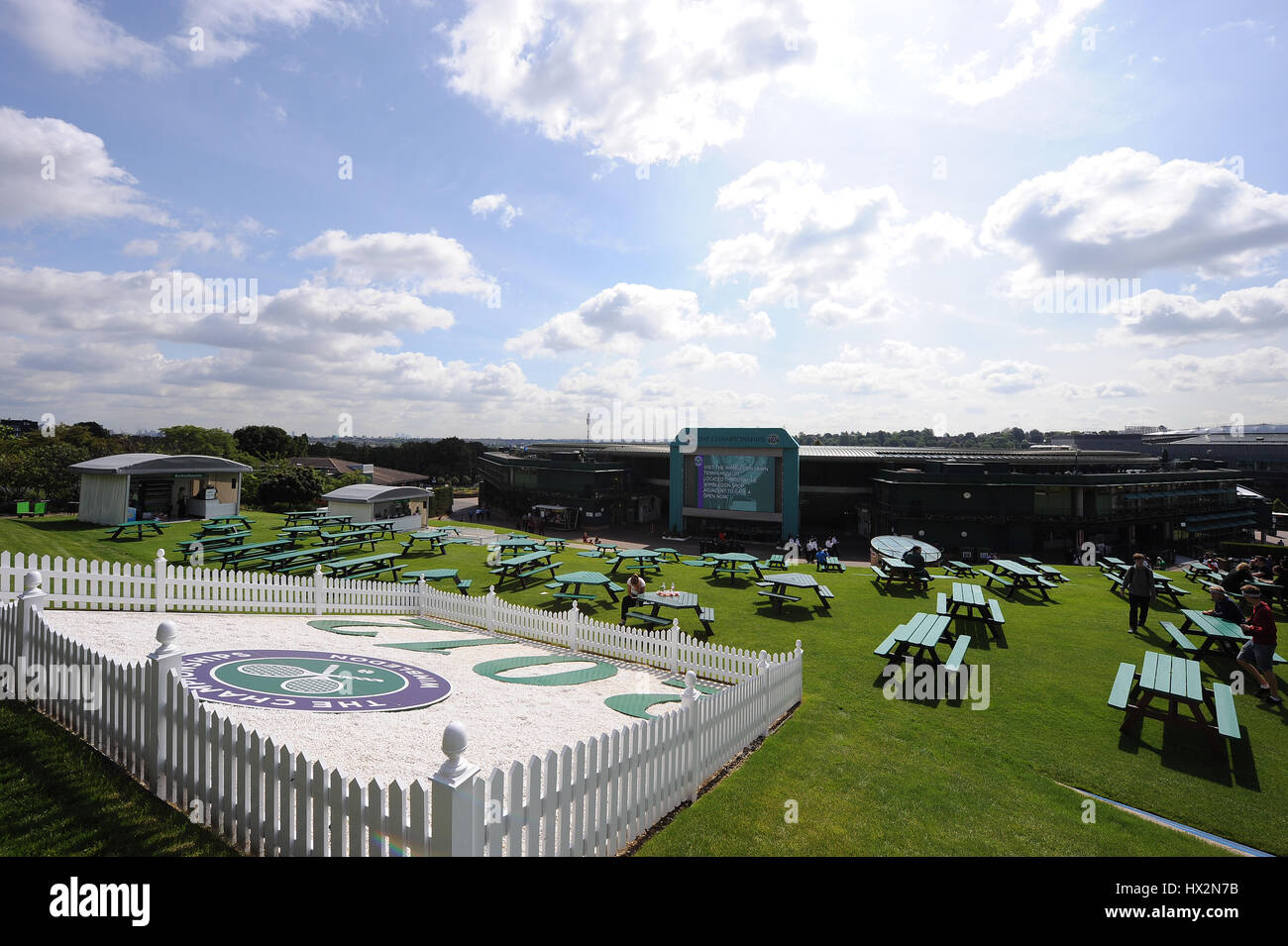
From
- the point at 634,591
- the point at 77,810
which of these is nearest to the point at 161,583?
the point at 77,810

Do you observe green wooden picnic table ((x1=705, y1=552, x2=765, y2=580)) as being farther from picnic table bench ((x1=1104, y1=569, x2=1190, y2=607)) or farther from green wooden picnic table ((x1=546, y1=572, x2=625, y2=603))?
picnic table bench ((x1=1104, y1=569, x2=1190, y2=607))

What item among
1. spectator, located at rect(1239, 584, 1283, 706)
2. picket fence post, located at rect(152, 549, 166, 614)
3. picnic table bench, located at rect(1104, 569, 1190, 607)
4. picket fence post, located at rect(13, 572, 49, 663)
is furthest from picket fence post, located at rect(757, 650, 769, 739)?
picnic table bench, located at rect(1104, 569, 1190, 607)

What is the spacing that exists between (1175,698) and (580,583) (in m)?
14.4

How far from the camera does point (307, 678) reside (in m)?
8.68

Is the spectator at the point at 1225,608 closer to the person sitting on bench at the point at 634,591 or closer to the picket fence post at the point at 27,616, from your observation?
the person sitting on bench at the point at 634,591

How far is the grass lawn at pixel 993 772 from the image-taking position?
5648 millimetres

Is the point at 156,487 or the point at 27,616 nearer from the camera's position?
the point at 27,616

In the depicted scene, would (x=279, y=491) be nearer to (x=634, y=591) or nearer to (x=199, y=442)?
(x=199, y=442)

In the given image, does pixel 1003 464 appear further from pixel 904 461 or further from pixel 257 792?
pixel 257 792

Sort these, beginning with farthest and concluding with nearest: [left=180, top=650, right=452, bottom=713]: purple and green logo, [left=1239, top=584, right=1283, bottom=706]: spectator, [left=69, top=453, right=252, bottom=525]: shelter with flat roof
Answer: [left=69, top=453, right=252, bottom=525]: shelter with flat roof < [left=1239, top=584, right=1283, bottom=706]: spectator < [left=180, top=650, right=452, bottom=713]: purple and green logo

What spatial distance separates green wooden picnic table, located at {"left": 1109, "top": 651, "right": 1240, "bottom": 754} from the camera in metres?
7.78

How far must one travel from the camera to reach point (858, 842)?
215 inches

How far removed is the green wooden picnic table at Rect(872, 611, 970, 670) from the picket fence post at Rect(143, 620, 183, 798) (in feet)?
33.2

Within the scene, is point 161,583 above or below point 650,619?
→ above
